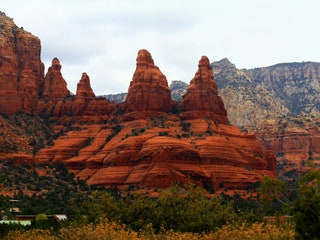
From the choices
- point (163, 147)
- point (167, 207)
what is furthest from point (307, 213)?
point (163, 147)

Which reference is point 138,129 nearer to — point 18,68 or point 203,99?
point 203,99

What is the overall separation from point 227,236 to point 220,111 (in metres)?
114

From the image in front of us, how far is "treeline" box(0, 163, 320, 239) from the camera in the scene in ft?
126

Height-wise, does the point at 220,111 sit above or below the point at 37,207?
above

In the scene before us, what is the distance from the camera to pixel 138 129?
151m

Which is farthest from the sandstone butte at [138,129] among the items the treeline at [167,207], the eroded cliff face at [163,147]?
the treeline at [167,207]

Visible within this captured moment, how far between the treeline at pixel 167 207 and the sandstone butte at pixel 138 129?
7.60 m

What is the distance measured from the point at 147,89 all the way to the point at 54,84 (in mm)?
32151

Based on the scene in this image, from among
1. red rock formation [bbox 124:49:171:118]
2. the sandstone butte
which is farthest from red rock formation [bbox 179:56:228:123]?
red rock formation [bbox 124:49:171:118]

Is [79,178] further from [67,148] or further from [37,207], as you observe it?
[37,207]

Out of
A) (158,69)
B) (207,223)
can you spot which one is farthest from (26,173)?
(207,223)

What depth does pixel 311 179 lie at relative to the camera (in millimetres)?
39781

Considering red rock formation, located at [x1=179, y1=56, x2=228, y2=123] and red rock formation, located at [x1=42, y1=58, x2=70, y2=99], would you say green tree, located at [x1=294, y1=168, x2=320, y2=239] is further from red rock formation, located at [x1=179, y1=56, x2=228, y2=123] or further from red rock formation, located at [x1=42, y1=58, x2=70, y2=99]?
red rock formation, located at [x1=42, y1=58, x2=70, y2=99]

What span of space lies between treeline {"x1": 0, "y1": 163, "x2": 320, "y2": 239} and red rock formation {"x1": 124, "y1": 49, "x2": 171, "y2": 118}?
83.5 feet
